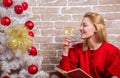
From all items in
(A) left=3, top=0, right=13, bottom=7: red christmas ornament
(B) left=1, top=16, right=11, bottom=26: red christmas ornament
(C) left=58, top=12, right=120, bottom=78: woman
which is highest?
(A) left=3, top=0, right=13, bottom=7: red christmas ornament

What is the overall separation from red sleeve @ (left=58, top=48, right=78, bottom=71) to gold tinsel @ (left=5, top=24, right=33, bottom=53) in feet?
1.21

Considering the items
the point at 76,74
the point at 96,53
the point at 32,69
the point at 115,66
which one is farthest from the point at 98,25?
the point at 32,69

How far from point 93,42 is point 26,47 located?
1.94ft

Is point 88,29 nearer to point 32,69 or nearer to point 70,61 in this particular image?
point 70,61

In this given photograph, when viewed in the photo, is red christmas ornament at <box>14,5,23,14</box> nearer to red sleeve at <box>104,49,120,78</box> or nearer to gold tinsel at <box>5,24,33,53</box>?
gold tinsel at <box>5,24,33,53</box>

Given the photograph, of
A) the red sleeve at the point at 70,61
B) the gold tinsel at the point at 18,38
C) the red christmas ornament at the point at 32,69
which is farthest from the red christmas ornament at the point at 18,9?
the red sleeve at the point at 70,61

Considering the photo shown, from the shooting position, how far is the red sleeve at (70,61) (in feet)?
7.16

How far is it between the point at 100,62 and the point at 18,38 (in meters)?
0.71

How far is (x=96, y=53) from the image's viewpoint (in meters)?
2.17

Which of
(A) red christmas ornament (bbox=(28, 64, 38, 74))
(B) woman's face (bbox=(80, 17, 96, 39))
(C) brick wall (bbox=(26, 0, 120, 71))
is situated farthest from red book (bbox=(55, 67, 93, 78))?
(C) brick wall (bbox=(26, 0, 120, 71))

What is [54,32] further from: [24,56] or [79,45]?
[24,56]

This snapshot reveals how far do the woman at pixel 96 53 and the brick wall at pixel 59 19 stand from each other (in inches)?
11.0

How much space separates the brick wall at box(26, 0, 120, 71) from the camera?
2436 millimetres

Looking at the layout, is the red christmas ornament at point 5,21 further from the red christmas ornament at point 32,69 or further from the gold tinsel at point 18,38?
the red christmas ornament at point 32,69
